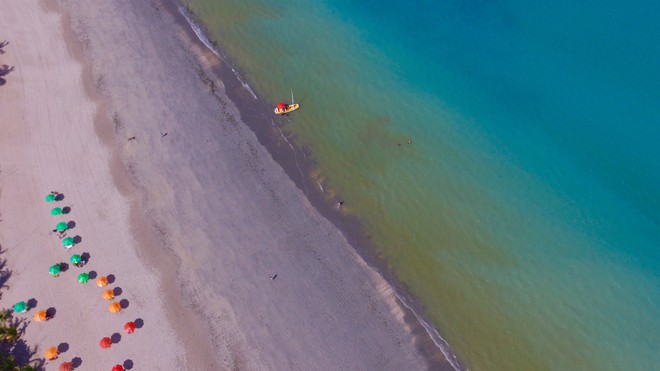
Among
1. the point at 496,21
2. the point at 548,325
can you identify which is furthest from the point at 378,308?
the point at 496,21

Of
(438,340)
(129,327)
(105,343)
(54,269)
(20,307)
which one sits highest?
(438,340)

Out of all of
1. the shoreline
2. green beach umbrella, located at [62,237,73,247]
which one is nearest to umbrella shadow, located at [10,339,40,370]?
green beach umbrella, located at [62,237,73,247]

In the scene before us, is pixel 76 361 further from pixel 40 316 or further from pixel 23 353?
pixel 40 316

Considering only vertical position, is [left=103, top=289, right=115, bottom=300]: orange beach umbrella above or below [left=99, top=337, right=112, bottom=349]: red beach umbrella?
above

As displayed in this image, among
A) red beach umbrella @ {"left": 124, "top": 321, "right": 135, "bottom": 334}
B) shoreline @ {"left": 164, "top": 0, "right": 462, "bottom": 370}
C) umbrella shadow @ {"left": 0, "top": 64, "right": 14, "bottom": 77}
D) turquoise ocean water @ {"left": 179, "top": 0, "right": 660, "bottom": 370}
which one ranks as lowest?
red beach umbrella @ {"left": 124, "top": 321, "right": 135, "bottom": 334}

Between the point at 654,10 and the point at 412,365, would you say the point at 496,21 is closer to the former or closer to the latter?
the point at 654,10

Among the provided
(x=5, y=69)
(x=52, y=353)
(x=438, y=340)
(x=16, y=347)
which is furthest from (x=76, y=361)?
(x=5, y=69)

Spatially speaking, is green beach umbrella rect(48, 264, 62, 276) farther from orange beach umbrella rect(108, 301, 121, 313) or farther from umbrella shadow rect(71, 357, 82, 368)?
umbrella shadow rect(71, 357, 82, 368)
